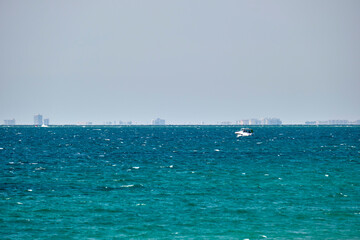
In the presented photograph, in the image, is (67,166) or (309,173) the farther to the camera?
(67,166)

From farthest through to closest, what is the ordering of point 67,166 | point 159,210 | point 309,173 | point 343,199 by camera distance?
point 67,166, point 309,173, point 343,199, point 159,210

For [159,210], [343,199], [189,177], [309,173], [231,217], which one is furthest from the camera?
[309,173]

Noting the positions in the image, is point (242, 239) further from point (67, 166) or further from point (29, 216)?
point (67, 166)

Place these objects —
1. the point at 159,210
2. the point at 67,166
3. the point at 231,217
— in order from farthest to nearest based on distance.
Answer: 1. the point at 67,166
2. the point at 159,210
3. the point at 231,217

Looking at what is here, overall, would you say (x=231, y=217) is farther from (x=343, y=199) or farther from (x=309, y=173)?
(x=309, y=173)

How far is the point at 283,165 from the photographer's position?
7194 centimetres

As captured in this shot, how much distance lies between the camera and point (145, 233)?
3180 cm

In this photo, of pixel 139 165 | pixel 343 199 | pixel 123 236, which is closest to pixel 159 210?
pixel 123 236

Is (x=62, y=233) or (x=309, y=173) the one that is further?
(x=309, y=173)

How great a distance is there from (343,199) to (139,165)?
3537 cm

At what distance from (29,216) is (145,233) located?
9.67 m

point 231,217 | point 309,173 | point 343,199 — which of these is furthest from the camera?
point 309,173

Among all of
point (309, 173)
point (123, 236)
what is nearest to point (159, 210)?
point (123, 236)

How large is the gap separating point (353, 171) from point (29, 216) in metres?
42.8
